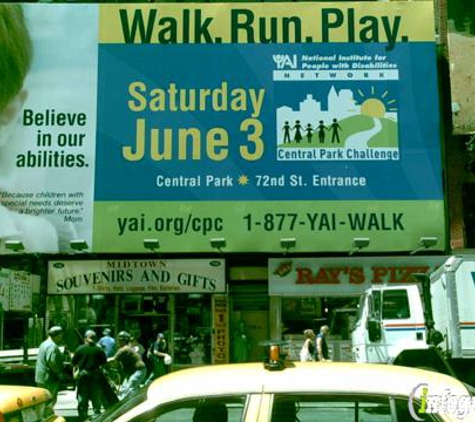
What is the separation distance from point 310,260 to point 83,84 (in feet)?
28.3

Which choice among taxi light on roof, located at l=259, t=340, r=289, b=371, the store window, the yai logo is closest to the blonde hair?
the yai logo

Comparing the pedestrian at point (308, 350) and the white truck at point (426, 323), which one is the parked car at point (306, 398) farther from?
the pedestrian at point (308, 350)

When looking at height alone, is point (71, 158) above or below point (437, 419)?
above

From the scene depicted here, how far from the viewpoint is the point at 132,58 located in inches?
848

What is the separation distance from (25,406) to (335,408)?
9.53ft

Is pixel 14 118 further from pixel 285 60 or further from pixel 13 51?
pixel 285 60

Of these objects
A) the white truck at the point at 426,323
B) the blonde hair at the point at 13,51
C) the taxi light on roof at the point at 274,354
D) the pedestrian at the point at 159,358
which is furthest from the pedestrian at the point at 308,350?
the taxi light on roof at the point at 274,354

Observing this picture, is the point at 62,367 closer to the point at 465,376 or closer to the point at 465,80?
the point at 465,376

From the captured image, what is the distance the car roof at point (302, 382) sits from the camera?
3709 mm

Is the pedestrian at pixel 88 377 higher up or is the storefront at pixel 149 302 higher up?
the storefront at pixel 149 302

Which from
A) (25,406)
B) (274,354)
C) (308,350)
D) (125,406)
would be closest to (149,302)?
(308,350)

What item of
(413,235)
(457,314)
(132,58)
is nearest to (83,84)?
(132,58)

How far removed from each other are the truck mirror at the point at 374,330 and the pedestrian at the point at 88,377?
6.11m

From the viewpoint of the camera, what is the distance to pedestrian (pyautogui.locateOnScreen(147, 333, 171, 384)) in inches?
698
